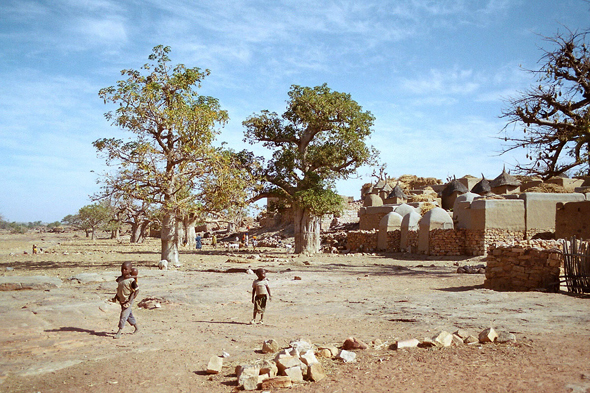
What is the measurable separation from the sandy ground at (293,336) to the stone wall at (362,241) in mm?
15718

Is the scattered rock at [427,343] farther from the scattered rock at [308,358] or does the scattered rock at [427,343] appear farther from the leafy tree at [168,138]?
the leafy tree at [168,138]

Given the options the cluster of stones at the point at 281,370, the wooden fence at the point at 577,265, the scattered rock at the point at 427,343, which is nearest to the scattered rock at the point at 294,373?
the cluster of stones at the point at 281,370

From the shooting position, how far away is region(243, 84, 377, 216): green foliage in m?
24.0

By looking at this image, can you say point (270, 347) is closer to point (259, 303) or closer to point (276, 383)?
point (276, 383)

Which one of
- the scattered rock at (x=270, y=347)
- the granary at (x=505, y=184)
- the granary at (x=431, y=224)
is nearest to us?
the scattered rock at (x=270, y=347)

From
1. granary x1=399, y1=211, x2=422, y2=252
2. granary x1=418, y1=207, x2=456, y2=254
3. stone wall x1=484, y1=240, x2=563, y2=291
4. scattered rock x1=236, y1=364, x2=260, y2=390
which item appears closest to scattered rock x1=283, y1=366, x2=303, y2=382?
scattered rock x1=236, y1=364, x2=260, y2=390

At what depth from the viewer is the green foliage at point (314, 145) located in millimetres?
24000

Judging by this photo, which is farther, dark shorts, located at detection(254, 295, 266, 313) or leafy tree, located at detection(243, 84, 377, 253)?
leafy tree, located at detection(243, 84, 377, 253)

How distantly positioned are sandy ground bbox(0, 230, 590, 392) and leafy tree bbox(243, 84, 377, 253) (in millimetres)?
12656

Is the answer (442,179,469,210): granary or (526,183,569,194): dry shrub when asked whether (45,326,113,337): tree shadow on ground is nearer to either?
(526,183,569,194): dry shrub

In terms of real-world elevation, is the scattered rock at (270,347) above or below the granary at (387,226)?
below

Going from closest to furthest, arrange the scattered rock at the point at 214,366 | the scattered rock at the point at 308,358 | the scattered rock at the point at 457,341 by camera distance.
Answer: the scattered rock at the point at 308,358 < the scattered rock at the point at 214,366 < the scattered rock at the point at 457,341

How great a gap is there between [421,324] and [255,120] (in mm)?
19078

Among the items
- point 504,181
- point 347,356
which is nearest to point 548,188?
point 504,181
